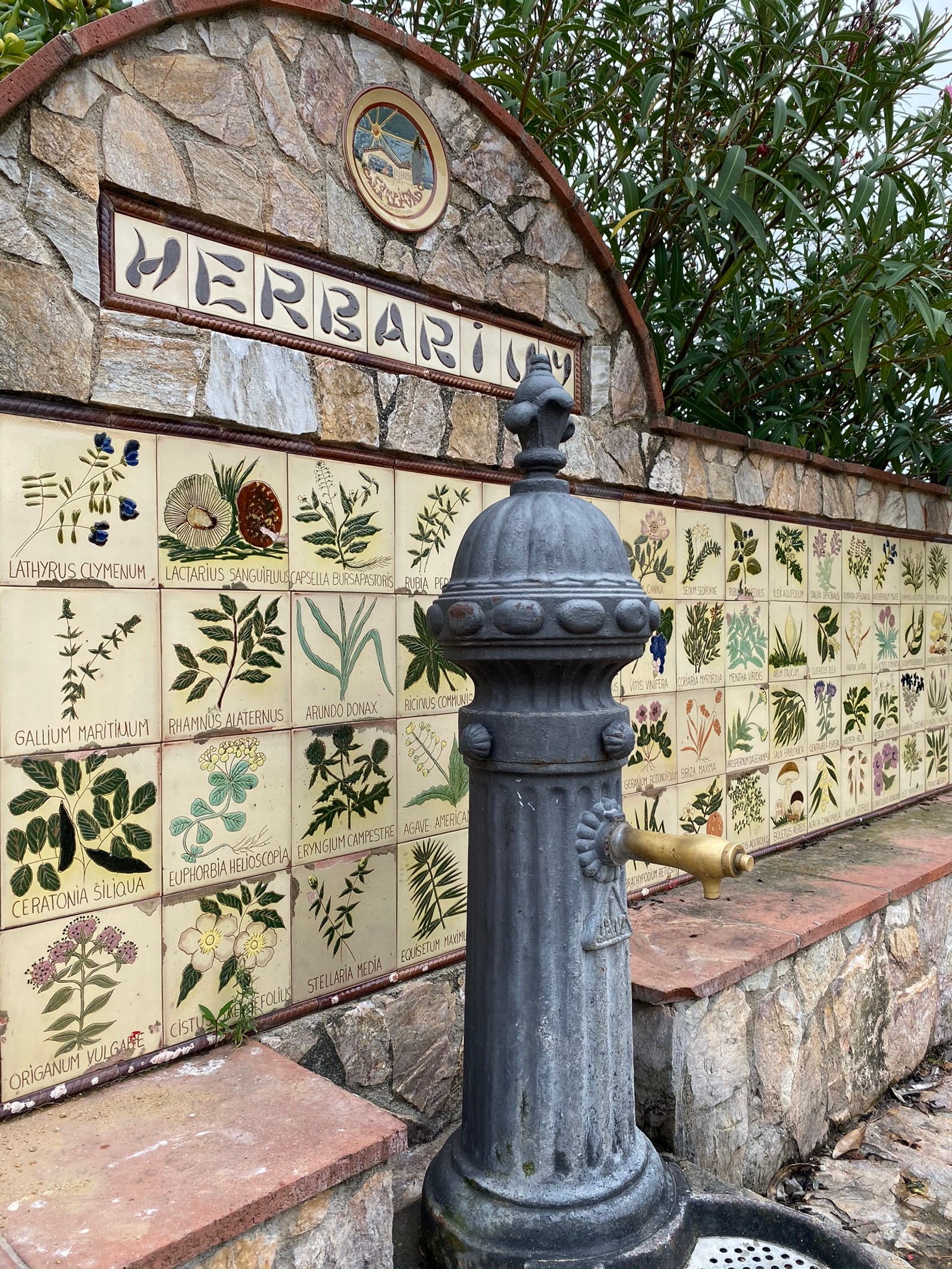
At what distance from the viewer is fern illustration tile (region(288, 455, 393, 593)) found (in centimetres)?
193

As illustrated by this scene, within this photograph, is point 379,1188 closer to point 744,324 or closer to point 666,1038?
point 666,1038

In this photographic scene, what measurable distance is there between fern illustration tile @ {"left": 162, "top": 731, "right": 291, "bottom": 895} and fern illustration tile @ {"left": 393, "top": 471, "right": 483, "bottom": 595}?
478 millimetres

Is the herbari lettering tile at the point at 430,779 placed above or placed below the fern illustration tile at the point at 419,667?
below

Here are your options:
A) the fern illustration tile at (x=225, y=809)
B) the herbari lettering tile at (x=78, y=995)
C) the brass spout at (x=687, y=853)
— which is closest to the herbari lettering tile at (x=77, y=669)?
the fern illustration tile at (x=225, y=809)

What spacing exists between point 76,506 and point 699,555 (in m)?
1.95

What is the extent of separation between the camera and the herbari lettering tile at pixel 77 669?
1.53 meters

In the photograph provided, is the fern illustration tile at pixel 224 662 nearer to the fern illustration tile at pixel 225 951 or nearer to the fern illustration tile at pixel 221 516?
the fern illustration tile at pixel 221 516

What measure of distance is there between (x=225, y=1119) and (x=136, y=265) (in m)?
1.44

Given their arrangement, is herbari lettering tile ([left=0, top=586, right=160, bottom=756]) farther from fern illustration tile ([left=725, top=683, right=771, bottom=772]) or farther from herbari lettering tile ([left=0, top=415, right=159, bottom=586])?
fern illustration tile ([left=725, top=683, right=771, bottom=772])

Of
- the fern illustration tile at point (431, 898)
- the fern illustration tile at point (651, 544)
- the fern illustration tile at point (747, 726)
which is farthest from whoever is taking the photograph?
the fern illustration tile at point (747, 726)

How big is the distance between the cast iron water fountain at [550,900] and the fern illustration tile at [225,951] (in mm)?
522

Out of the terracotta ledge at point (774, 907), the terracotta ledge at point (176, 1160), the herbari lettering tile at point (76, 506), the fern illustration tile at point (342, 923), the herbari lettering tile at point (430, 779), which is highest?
the herbari lettering tile at point (76, 506)

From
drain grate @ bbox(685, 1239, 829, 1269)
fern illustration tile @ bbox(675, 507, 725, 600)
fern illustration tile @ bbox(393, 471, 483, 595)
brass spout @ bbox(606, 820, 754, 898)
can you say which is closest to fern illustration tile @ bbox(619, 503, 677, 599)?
fern illustration tile @ bbox(675, 507, 725, 600)

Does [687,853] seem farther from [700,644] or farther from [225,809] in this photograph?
[700,644]
